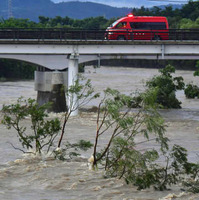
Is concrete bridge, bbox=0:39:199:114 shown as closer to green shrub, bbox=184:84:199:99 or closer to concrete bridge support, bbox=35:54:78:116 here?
concrete bridge support, bbox=35:54:78:116

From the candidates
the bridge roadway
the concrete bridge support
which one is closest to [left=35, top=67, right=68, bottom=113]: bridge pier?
the concrete bridge support

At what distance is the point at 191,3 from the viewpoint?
154625 mm

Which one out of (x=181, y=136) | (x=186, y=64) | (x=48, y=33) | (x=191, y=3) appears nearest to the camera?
(x=181, y=136)

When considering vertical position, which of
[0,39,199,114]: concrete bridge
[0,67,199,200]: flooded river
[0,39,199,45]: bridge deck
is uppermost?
[0,39,199,45]: bridge deck

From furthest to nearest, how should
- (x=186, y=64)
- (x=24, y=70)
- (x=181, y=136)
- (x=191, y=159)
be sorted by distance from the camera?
(x=186, y=64) → (x=24, y=70) → (x=181, y=136) → (x=191, y=159)

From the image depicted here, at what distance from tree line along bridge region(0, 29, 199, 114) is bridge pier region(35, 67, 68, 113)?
0.88 metres

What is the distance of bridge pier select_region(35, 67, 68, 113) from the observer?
166 ft

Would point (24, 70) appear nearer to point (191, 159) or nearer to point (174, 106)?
point (174, 106)

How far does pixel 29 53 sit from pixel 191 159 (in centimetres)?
2275

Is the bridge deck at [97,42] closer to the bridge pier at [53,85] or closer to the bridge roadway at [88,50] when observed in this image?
the bridge roadway at [88,50]

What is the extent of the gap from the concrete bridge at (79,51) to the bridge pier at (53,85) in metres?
0.28

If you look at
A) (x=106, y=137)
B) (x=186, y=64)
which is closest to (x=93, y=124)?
(x=106, y=137)

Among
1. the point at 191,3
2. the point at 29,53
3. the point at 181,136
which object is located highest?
the point at 191,3

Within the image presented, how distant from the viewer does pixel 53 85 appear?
167ft
